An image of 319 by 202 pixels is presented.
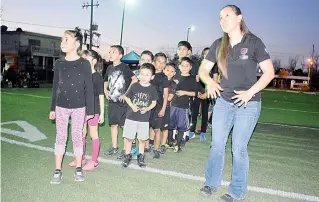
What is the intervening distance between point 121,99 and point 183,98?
52.4 inches

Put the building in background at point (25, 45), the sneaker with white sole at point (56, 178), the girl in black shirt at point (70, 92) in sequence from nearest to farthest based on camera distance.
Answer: the sneaker with white sole at point (56, 178)
the girl in black shirt at point (70, 92)
the building in background at point (25, 45)

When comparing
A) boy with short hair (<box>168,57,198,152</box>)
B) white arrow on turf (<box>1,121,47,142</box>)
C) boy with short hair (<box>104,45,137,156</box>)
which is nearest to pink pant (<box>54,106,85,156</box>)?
boy with short hair (<box>104,45,137,156</box>)

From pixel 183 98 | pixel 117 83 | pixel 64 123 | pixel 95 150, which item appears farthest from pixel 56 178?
pixel 183 98

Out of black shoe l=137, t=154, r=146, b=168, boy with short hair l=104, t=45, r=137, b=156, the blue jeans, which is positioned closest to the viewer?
the blue jeans

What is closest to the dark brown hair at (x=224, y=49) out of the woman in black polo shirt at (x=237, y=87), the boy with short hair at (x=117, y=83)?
the woman in black polo shirt at (x=237, y=87)

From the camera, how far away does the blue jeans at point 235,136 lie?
145 inches

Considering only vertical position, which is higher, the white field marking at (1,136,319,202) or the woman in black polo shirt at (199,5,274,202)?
the woman in black polo shirt at (199,5,274,202)

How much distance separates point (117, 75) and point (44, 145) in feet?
6.54

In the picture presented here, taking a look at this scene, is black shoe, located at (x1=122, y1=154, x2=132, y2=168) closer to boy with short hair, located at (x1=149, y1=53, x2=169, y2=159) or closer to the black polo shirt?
boy with short hair, located at (x1=149, y1=53, x2=169, y2=159)

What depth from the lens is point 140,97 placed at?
17.1 ft

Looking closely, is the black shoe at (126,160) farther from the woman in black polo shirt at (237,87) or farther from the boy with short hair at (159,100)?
the woman in black polo shirt at (237,87)

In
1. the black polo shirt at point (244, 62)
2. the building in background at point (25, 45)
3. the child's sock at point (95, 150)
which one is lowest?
the child's sock at point (95, 150)

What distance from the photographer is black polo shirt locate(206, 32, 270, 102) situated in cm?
359

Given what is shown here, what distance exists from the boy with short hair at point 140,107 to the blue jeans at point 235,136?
1.49m
